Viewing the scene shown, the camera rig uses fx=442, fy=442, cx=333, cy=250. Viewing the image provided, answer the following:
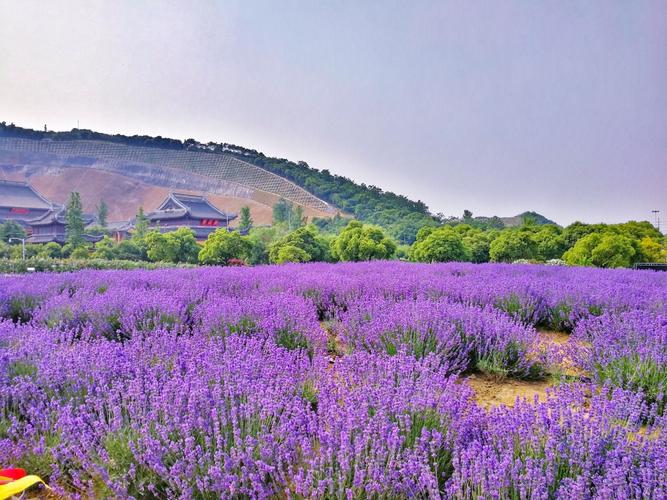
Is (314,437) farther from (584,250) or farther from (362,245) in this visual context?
(584,250)

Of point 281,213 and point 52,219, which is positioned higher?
point 281,213

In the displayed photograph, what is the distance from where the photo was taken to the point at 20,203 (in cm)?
5484

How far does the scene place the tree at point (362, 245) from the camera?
17.1 meters

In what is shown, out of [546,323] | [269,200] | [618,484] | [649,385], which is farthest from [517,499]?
[269,200]

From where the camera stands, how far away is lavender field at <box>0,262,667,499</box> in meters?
1.28

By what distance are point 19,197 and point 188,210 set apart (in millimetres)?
25314

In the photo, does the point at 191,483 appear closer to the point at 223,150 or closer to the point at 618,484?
the point at 618,484

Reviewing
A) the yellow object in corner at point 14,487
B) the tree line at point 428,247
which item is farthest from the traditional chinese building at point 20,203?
the yellow object in corner at point 14,487

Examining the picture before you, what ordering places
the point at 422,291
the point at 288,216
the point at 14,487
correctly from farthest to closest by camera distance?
the point at 288,216, the point at 422,291, the point at 14,487

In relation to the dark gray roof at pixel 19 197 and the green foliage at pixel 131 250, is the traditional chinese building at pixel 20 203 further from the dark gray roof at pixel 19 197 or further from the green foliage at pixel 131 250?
the green foliage at pixel 131 250

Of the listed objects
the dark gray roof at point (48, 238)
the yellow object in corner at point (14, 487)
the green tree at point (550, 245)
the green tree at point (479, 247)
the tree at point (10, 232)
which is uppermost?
the green tree at point (550, 245)

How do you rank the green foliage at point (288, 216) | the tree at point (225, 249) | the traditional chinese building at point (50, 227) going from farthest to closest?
the traditional chinese building at point (50, 227)
the green foliage at point (288, 216)
the tree at point (225, 249)

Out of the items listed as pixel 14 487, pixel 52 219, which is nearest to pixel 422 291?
pixel 14 487

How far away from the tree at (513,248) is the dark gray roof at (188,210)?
35949 millimetres
